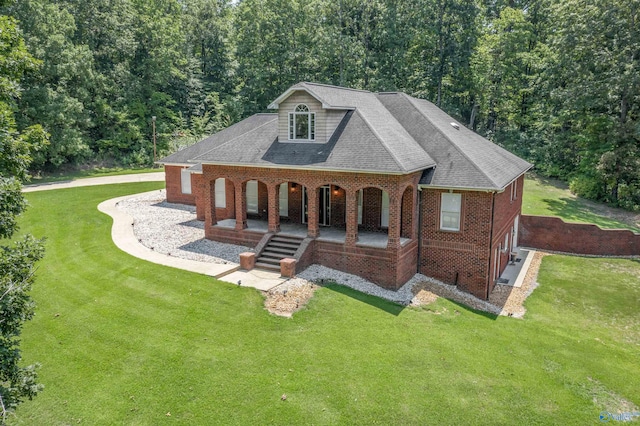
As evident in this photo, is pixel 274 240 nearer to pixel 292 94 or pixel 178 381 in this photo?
pixel 292 94

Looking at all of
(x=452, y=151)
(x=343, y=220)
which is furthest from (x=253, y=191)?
(x=452, y=151)

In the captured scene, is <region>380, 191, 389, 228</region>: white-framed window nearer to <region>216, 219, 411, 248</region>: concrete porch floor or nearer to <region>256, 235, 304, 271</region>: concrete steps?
<region>216, 219, 411, 248</region>: concrete porch floor

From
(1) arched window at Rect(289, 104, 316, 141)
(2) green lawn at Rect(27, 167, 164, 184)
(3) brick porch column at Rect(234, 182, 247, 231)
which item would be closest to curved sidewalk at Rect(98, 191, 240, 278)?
(3) brick porch column at Rect(234, 182, 247, 231)

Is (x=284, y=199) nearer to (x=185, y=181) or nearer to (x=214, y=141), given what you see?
(x=214, y=141)

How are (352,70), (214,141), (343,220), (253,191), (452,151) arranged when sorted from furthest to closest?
(352,70), (214,141), (253,191), (343,220), (452,151)

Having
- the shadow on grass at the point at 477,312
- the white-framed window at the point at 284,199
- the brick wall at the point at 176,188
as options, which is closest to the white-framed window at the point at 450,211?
the shadow on grass at the point at 477,312

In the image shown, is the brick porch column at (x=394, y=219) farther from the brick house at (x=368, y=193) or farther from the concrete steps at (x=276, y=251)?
the concrete steps at (x=276, y=251)

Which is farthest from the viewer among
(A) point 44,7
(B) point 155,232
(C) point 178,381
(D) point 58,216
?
(A) point 44,7

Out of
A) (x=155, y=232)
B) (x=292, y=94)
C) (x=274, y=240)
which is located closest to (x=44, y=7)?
(x=155, y=232)
